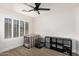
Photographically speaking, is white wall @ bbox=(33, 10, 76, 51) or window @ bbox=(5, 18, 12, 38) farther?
white wall @ bbox=(33, 10, 76, 51)

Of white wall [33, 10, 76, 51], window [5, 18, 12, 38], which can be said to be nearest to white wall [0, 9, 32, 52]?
window [5, 18, 12, 38]

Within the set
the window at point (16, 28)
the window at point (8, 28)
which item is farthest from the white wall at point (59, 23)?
the window at point (8, 28)

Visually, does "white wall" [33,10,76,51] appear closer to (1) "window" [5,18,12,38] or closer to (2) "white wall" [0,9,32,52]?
(2) "white wall" [0,9,32,52]

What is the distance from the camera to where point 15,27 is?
141 centimetres

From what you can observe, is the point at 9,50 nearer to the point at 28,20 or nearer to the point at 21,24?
the point at 21,24

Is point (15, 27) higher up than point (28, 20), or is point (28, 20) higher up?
point (28, 20)

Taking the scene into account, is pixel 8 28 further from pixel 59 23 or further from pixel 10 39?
pixel 59 23

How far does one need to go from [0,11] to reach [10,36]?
562 millimetres

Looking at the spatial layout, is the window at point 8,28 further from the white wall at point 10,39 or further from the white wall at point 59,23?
the white wall at point 59,23

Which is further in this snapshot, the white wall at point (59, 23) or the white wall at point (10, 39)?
the white wall at point (59, 23)

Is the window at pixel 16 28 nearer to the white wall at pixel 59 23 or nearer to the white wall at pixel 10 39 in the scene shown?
the white wall at pixel 10 39

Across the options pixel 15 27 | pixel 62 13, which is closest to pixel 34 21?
pixel 15 27

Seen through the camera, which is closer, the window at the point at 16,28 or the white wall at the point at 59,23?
the window at the point at 16,28

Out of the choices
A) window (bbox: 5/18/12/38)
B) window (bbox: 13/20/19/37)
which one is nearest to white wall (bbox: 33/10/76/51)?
window (bbox: 13/20/19/37)
